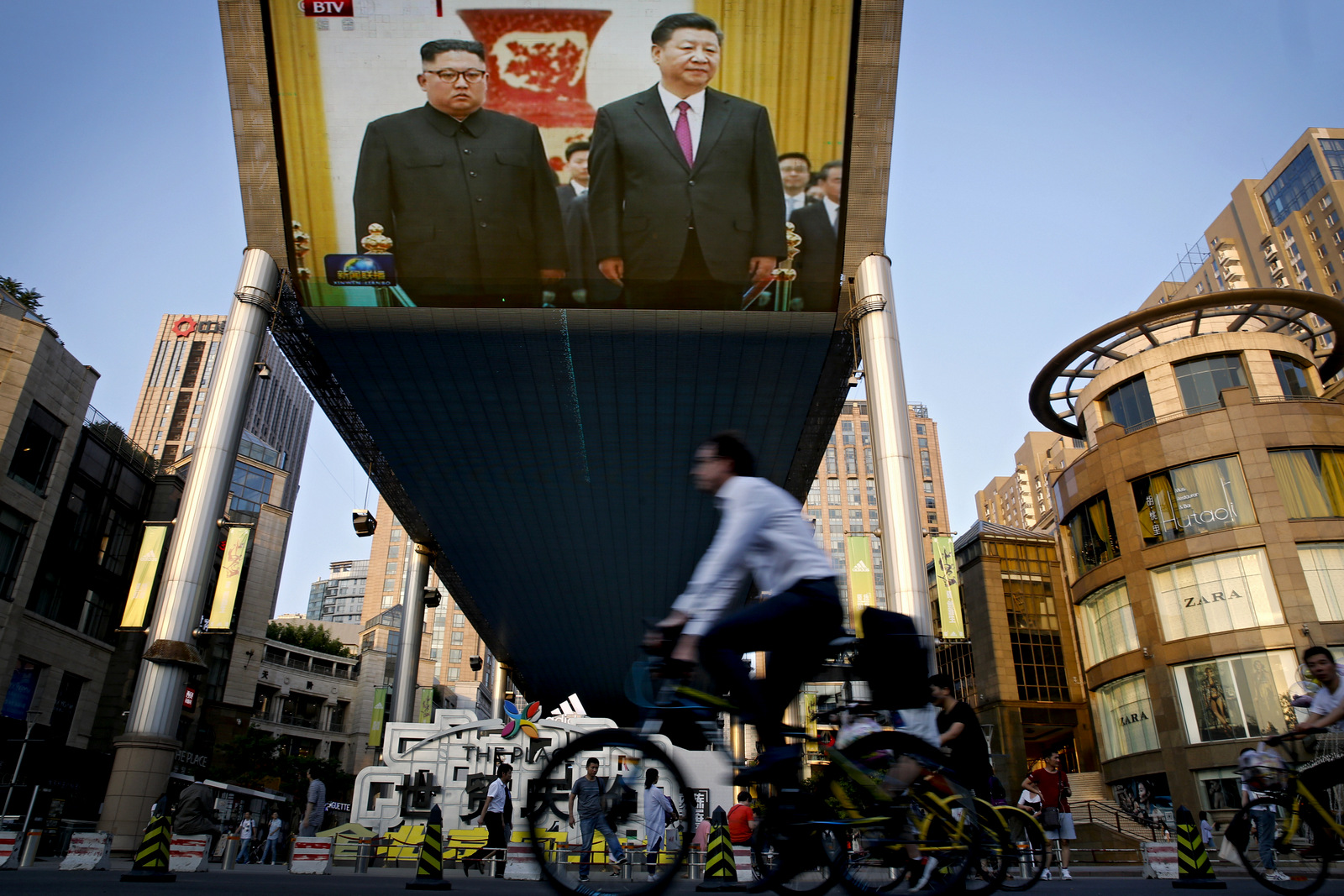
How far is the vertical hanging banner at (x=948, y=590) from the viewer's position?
19.9 m

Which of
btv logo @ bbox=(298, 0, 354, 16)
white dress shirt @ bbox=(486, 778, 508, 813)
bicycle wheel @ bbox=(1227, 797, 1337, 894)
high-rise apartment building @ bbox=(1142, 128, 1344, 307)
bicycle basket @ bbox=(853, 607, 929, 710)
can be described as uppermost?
high-rise apartment building @ bbox=(1142, 128, 1344, 307)

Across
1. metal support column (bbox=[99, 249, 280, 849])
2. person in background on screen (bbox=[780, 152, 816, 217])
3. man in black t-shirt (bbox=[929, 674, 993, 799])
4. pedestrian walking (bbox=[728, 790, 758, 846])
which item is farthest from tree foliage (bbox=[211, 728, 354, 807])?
man in black t-shirt (bbox=[929, 674, 993, 799])

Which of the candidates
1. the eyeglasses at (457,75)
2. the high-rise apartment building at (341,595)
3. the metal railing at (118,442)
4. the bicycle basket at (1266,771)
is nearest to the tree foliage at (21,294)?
the metal railing at (118,442)

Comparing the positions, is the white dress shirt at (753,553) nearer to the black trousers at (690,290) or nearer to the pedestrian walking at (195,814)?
the pedestrian walking at (195,814)

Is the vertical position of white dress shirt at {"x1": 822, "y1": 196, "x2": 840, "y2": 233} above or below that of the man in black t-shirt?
above

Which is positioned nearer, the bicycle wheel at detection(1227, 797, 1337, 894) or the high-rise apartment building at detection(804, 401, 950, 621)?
the bicycle wheel at detection(1227, 797, 1337, 894)

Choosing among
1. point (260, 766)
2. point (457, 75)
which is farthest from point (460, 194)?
point (260, 766)

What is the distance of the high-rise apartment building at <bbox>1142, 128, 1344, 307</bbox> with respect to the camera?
258 ft

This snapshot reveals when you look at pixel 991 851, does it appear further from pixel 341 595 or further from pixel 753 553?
pixel 341 595

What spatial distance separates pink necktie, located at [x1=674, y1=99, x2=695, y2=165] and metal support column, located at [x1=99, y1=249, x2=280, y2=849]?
31.4ft

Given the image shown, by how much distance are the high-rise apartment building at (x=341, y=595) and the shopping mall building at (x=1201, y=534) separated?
12994 centimetres

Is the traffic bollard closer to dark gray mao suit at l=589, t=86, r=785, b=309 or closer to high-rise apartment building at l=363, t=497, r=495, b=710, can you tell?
dark gray mao suit at l=589, t=86, r=785, b=309

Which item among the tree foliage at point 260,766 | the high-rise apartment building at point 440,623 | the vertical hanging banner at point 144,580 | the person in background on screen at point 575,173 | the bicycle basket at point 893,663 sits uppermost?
the high-rise apartment building at point 440,623

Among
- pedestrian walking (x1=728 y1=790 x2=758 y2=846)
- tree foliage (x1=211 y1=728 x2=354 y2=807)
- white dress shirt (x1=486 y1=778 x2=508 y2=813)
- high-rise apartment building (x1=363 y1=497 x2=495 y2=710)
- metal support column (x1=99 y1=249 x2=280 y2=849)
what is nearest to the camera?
white dress shirt (x1=486 y1=778 x2=508 y2=813)
